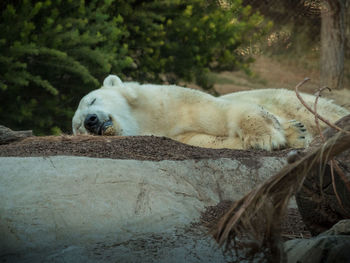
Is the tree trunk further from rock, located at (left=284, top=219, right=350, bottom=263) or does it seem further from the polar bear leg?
rock, located at (left=284, top=219, right=350, bottom=263)

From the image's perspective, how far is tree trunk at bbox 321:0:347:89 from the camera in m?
8.69

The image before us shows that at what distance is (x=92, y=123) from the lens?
4.12m

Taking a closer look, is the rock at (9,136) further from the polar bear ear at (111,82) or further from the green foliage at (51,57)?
the green foliage at (51,57)

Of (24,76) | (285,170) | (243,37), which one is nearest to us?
(285,170)

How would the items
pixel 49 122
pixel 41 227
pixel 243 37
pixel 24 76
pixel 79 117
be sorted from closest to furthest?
1. pixel 41 227
2. pixel 79 117
3. pixel 24 76
4. pixel 49 122
5. pixel 243 37

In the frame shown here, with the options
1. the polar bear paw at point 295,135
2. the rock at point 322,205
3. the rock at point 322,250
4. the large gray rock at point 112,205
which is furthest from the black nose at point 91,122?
the rock at point 322,250

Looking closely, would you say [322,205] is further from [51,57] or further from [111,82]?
[51,57]

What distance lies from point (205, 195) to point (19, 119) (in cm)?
358

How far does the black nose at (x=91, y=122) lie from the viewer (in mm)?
4113

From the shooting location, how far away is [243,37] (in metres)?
7.97

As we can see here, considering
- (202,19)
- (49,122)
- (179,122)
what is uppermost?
(202,19)

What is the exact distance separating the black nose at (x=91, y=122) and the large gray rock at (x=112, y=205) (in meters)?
1.18

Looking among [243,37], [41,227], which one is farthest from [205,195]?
[243,37]

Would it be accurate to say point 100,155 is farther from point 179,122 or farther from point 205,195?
point 179,122
